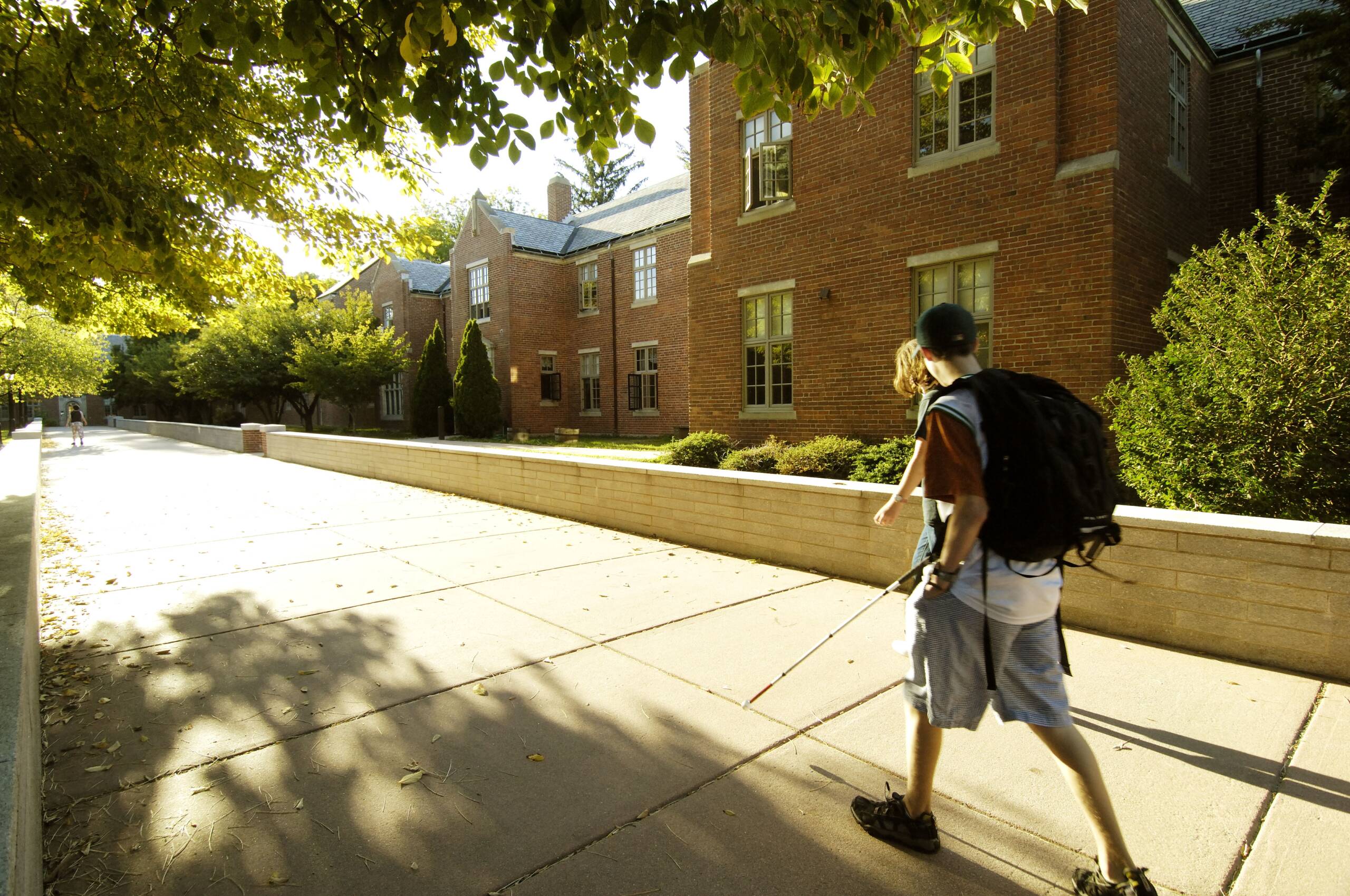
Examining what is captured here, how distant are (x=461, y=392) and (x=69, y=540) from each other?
58.1 ft

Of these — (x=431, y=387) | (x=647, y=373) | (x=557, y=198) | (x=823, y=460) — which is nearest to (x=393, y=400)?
(x=431, y=387)

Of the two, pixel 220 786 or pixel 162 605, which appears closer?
pixel 220 786

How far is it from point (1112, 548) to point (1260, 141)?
37.4 ft

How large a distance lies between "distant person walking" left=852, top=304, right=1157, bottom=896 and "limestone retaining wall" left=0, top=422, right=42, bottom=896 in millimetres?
2436

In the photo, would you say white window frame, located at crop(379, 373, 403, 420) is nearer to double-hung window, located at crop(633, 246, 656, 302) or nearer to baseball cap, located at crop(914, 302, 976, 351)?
double-hung window, located at crop(633, 246, 656, 302)

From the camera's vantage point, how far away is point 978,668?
2.33m

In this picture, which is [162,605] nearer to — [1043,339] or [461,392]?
[1043,339]

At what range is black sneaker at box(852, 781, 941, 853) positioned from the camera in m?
2.49

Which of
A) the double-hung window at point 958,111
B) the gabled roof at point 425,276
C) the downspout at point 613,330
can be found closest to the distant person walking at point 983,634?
the double-hung window at point 958,111

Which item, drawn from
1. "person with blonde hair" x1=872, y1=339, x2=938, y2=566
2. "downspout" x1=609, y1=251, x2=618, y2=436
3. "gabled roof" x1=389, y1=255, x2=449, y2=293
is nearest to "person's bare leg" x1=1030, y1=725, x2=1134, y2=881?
"person with blonde hair" x1=872, y1=339, x2=938, y2=566

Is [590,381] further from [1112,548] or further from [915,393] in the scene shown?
[915,393]

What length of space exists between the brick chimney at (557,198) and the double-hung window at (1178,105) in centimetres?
2542

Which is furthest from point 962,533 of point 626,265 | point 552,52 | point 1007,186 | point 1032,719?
point 626,265

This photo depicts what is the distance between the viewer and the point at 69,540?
851 centimetres
